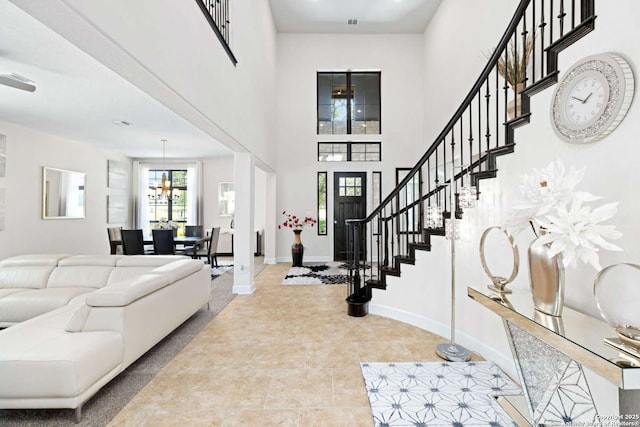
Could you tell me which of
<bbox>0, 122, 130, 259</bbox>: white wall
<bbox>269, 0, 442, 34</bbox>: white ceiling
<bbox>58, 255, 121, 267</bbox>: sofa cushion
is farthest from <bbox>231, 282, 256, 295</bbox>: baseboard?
<bbox>269, 0, 442, 34</bbox>: white ceiling

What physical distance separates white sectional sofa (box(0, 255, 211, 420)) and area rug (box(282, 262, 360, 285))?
6.79 feet

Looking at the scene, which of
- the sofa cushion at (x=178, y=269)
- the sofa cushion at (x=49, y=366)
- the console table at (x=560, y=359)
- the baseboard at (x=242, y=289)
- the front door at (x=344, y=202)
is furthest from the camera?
the front door at (x=344, y=202)

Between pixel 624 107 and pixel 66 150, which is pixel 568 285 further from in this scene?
pixel 66 150

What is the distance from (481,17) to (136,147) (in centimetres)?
761

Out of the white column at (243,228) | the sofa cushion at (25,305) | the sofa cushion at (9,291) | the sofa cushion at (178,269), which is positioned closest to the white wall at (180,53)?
the white column at (243,228)

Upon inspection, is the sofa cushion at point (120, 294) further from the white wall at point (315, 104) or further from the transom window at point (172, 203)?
the transom window at point (172, 203)

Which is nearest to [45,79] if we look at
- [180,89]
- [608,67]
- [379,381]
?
[180,89]

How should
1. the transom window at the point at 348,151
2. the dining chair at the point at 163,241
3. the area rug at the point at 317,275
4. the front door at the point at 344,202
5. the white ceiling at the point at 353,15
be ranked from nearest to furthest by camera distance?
the area rug at the point at 317,275 < the dining chair at the point at 163,241 < the white ceiling at the point at 353,15 < the front door at the point at 344,202 < the transom window at the point at 348,151

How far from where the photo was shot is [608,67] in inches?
60.6

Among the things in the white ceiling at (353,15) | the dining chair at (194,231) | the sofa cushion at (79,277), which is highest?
the white ceiling at (353,15)

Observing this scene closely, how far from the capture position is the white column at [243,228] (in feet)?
15.4

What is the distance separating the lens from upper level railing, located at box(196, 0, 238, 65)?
3.20 meters

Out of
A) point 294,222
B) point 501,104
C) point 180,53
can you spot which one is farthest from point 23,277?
point 501,104

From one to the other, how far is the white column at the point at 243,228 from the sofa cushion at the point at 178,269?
1.04 m
